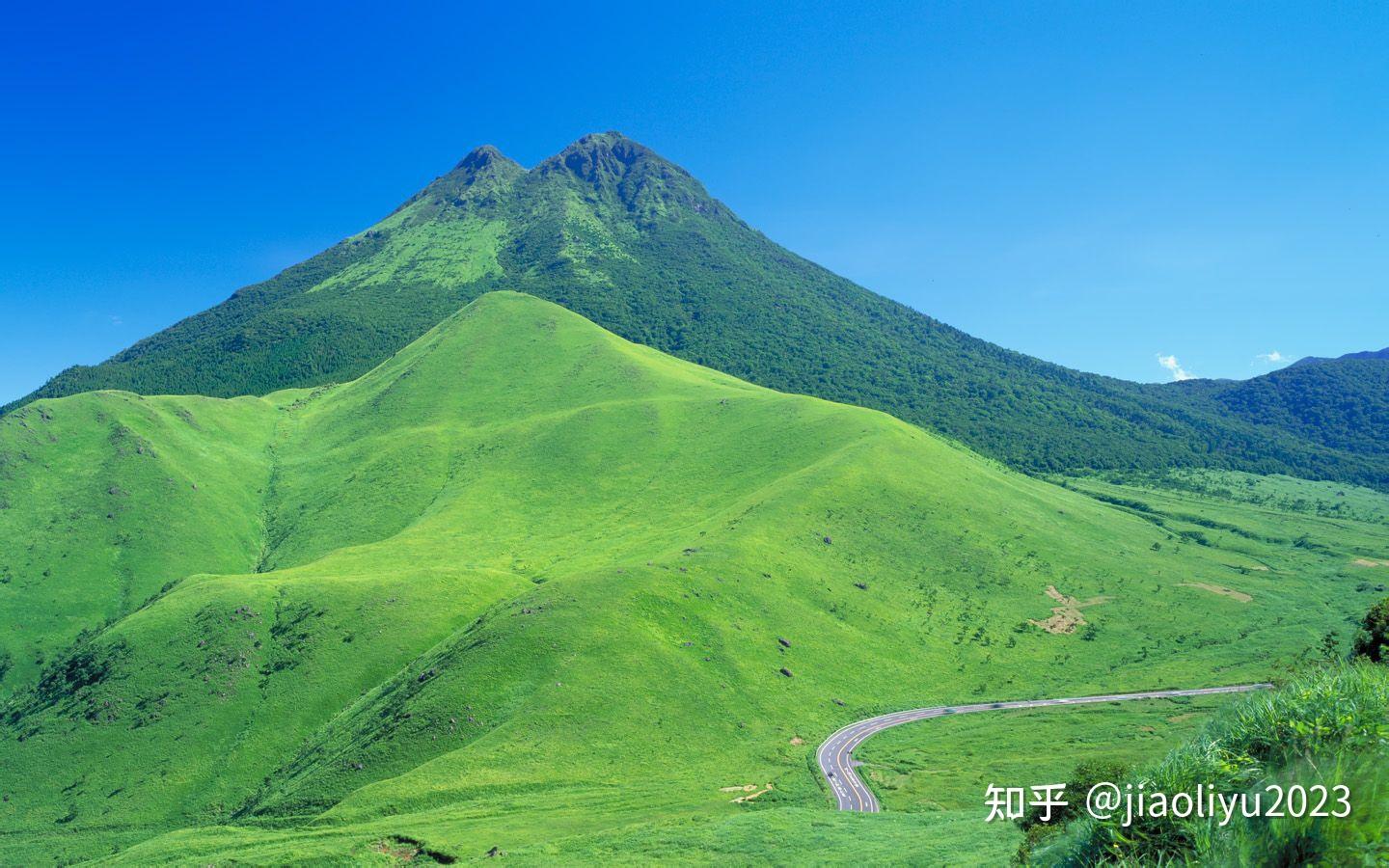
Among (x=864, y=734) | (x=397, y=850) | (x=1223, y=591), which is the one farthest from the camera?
(x=1223, y=591)

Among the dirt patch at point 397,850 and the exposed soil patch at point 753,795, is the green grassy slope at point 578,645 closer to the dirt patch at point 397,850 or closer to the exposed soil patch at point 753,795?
the dirt patch at point 397,850

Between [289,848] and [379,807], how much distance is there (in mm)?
9110

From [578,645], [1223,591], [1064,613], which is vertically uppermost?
[578,645]

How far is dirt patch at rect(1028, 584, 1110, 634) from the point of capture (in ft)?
369

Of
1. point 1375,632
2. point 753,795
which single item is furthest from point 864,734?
point 1375,632

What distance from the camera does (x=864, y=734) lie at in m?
80.2

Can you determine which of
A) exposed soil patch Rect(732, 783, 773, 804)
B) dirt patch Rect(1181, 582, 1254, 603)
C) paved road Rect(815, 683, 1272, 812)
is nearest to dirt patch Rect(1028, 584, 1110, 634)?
paved road Rect(815, 683, 1272, 812)

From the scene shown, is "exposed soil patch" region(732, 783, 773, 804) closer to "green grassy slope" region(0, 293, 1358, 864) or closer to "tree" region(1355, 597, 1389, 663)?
"green grassy slope" region(0, 293, 1358, 864)

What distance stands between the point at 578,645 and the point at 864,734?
3929 centimetres

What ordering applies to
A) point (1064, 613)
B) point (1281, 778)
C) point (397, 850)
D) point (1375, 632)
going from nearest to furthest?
point (1281, 778) < point (1375, 632) < point (397, 850) < point (1064, 613)

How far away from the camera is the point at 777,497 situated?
454 ft

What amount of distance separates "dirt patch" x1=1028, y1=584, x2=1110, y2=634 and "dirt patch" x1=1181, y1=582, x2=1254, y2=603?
1034 inches

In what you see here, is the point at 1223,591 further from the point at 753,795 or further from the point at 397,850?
the point at 397,850

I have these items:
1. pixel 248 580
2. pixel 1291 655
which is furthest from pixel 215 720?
pixel 1291 655
